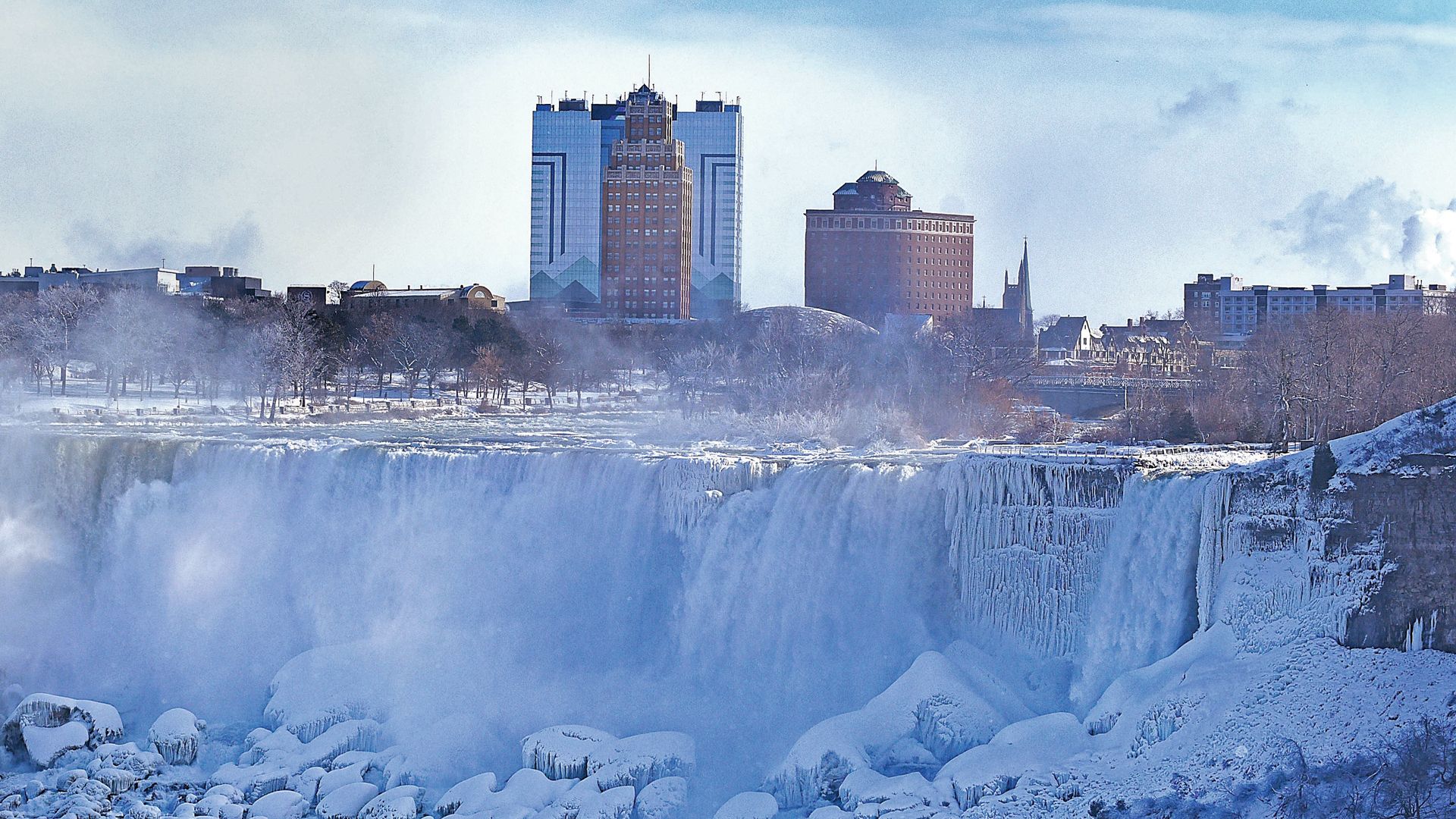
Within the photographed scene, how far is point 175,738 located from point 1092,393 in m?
36.6

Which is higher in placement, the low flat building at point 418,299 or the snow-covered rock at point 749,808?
the low flat building at point 418,299

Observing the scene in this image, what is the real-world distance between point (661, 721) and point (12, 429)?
705 inches

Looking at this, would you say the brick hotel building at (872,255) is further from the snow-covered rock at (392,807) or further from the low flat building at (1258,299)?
the snow-covered rock at (392,807)

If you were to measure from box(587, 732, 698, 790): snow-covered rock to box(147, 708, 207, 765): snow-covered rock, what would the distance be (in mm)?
6508

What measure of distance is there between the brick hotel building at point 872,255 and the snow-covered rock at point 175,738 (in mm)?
98099

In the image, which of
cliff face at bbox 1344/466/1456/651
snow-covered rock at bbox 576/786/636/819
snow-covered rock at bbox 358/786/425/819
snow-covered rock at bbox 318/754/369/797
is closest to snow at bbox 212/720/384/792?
snow-covered rock at bbox 318/754/369/797

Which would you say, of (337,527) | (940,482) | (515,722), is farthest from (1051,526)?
(337,527)

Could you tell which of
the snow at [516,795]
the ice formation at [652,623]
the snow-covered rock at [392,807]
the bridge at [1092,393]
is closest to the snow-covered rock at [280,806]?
the ice formation at [652,623]

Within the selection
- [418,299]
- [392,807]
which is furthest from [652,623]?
[418,299]

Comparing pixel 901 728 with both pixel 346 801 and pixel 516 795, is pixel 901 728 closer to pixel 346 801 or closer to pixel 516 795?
pixel 516 795

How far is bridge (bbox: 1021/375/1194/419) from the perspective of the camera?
49062mm

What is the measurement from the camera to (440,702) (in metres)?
22.9

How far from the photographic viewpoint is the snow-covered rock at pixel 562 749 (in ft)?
65.5

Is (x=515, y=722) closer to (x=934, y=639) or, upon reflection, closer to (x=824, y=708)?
(x=824, y=708)
